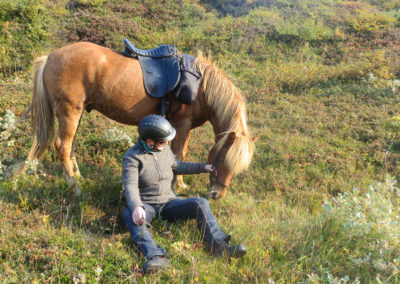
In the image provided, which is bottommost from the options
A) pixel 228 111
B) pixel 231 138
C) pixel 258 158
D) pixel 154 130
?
pixel 258 158

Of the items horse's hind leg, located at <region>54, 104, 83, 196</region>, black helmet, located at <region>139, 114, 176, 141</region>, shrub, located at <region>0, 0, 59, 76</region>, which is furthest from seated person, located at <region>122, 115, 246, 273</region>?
shrub, located at <region>0, 0, 59, 76</region>

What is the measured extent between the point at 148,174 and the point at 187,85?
5.45ft

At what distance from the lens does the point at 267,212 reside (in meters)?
4.71

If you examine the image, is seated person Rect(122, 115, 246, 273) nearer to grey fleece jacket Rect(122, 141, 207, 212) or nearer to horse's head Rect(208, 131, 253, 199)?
grey fleece jacket Rect(122, 141, 207, 212)

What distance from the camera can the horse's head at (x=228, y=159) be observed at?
4312 millimetres

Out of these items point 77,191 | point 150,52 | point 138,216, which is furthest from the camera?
point 150,52

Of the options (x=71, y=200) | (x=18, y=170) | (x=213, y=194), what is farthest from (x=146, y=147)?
(x=18, y=170)

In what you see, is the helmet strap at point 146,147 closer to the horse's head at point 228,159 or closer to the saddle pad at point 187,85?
the horse's head at point 228,159

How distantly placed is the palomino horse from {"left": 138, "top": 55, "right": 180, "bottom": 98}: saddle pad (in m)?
0.10

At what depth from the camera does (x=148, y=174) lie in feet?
12.4

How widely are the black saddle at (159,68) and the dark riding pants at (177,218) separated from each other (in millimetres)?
1838

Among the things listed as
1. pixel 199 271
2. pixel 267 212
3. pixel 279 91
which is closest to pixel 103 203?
pixel 199 271

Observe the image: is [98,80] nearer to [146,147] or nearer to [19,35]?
[146,147]

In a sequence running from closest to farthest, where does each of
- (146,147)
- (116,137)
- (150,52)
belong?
(146,147), (150,52), (116,137)
